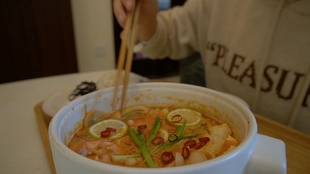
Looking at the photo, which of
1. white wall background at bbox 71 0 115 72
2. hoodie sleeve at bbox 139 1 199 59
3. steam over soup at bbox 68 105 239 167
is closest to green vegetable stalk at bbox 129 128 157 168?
steam over soup at bbox 68 105 239 167

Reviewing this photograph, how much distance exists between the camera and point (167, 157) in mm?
456

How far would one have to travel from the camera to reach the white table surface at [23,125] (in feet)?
2.23

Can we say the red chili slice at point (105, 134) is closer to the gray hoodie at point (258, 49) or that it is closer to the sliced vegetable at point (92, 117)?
the sliced vegetable at point (92, 117)

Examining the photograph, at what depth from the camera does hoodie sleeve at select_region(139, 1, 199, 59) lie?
1.38 metres

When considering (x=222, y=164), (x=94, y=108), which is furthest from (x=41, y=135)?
(x=222, y=164)

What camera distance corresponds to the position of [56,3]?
270cm

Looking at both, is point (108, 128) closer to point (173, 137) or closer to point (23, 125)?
point (173, 137)

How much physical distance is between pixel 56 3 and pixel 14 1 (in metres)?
0.39

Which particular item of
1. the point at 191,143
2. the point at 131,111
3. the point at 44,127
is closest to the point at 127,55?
the point at 131,111

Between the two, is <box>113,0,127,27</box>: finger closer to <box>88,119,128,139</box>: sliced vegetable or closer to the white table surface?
<box>88,119,128,139</box>: sliced vegetable

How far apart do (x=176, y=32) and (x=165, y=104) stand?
0.84 meters

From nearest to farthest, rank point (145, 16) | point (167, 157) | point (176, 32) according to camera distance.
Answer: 1. point (167, 157)
2. point (145, 16)
3. point (176, 32)

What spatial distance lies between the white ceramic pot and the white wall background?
103 inches

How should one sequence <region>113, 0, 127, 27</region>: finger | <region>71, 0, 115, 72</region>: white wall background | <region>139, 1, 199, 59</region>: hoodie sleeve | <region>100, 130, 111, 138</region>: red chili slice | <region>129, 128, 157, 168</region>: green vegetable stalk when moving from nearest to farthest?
1. <region>129, 128, 157, 168</region>: green vegetable stalk
2. <region>100, 130, 111, 138</region>: red chili slice
3. <region>113, 0, 127, 27</region>: finger
4. <region>139, 1, 199, 59</region>: hoodie sleeve
5. <region>71, 0, 115, 72</region>: white wall background
